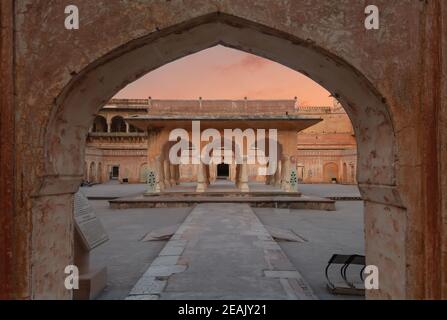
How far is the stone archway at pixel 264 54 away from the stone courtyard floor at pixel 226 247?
168 cm

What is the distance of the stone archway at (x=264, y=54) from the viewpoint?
2.42 m

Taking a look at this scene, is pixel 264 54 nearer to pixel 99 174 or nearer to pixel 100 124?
pixel 99 174

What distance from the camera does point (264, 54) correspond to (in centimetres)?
300

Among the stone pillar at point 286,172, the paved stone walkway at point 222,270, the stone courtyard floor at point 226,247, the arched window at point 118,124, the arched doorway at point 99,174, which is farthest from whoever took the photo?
the arched window at point 118,124

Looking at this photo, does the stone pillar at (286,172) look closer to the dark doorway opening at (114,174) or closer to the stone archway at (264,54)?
the stone archway at (264,54)

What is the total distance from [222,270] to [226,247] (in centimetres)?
139

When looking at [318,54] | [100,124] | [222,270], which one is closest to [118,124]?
[100,124]

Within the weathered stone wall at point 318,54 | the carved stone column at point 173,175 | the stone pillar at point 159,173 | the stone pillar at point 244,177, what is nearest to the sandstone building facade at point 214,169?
the carved stone column at point 173,175

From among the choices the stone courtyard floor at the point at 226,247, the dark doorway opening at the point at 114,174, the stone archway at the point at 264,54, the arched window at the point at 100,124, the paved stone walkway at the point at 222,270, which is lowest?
the stone courtyard floor at the point at 226,247

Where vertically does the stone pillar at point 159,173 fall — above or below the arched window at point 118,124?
below

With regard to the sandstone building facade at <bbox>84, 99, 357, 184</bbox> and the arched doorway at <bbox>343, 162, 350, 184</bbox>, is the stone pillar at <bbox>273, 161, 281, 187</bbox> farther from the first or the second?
the arched doorway at <bbox>343, 162, 350, 184</bbox>

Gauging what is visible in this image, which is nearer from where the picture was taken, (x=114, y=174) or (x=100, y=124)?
(x=114, y=174)

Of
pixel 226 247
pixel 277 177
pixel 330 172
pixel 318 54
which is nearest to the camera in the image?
pixel 318 54

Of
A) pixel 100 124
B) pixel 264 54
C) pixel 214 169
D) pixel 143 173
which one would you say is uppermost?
pixel 100 124
